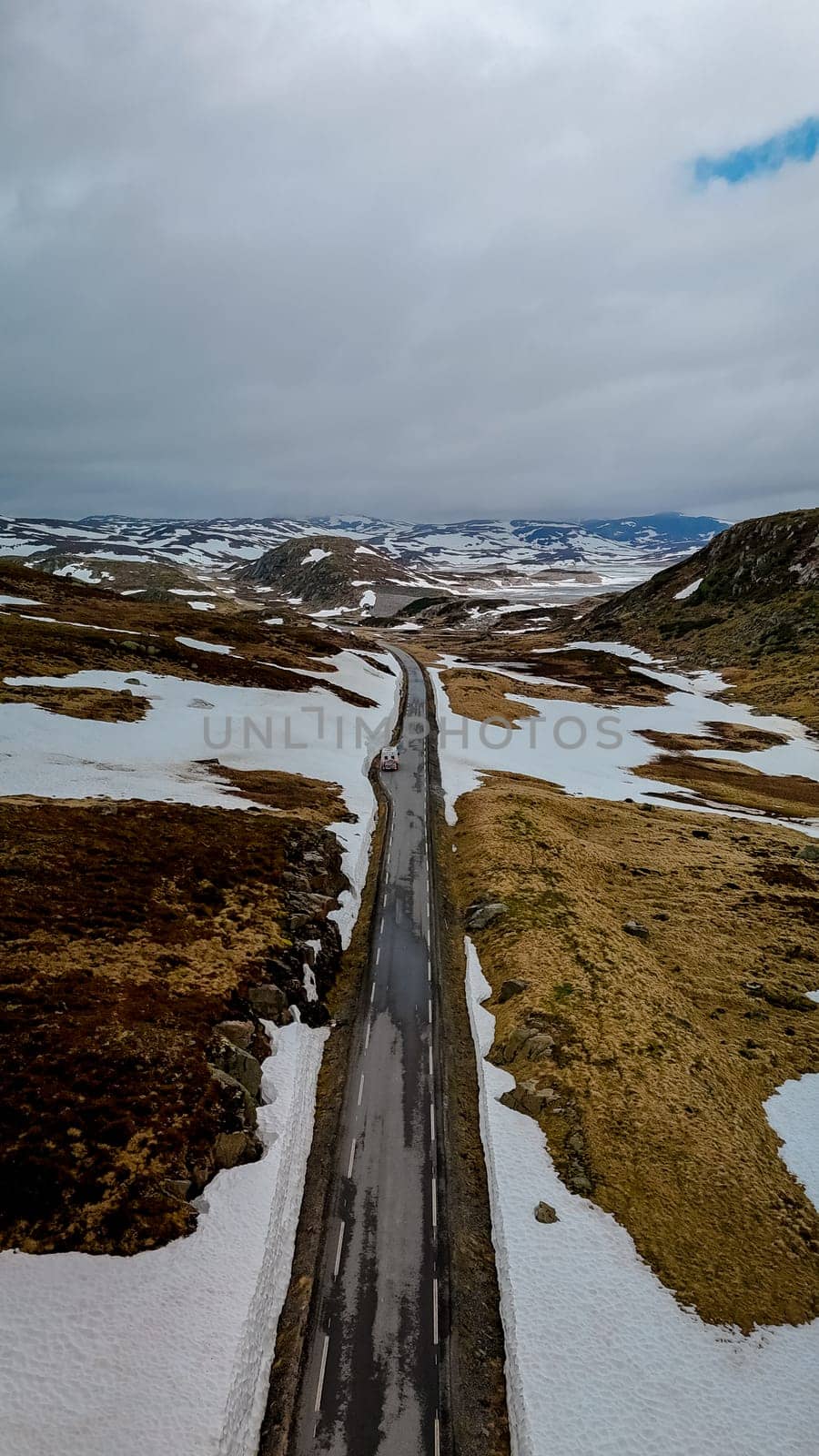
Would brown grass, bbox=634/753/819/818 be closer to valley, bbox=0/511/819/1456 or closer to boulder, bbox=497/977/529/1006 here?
valley, bbox=0/511/819/1456

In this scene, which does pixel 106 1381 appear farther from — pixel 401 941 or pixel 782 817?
pixel 782 817

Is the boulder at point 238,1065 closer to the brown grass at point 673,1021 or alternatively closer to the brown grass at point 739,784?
the brown grass at point 673,1021

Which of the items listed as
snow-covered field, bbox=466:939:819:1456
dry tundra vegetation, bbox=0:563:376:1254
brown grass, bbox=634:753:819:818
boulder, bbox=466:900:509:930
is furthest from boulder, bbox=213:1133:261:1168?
brown grass, bbox=634:753:819:818

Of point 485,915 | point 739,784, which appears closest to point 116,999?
point 485,915

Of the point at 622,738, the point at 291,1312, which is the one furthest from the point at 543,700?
the point at 291,1312

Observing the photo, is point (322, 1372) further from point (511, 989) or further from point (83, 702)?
point (83, 702)

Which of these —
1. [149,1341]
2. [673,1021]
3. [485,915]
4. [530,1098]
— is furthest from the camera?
[485,915]

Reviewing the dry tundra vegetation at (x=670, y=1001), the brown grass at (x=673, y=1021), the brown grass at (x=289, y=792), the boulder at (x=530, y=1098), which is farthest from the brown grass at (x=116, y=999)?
the brown grass at (x=673, y=1021)
